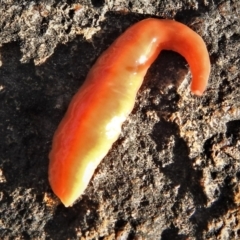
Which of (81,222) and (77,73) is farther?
(77,73)

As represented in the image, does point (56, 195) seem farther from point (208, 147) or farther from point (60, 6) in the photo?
point (60, 6)

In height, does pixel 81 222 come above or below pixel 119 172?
below

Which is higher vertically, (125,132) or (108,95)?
(108,95)

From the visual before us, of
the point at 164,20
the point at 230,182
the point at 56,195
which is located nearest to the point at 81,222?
the point at 56,195

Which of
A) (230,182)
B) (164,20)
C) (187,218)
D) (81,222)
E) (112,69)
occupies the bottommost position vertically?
(81,222)
